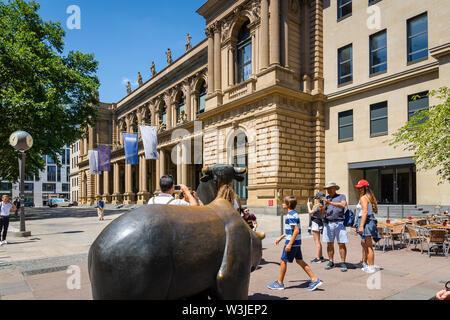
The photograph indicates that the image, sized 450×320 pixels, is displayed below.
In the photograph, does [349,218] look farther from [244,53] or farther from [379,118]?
[244,53]

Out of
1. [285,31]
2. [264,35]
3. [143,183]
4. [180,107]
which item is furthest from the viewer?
[143,183]

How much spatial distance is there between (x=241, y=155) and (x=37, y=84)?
16049 millimetres

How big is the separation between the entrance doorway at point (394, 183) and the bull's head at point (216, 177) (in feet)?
65.0

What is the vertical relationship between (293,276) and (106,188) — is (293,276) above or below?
above

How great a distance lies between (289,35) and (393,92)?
8439mm

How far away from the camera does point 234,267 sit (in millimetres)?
2820

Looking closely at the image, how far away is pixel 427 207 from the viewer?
18.4m

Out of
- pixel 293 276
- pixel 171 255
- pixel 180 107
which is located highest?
pixel 180 107

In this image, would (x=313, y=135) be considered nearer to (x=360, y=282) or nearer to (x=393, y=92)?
(x=393, y=92)

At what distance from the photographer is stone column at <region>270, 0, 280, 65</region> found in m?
23.0

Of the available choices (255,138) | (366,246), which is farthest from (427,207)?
(366,246)

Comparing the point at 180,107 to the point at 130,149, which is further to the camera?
the point at 180,107

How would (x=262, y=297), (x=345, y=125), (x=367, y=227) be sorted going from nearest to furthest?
(x=262, y=297) → (x=367, y=227) → (x=345, y=125)

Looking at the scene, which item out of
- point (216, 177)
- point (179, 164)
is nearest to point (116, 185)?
point (179, 164)
